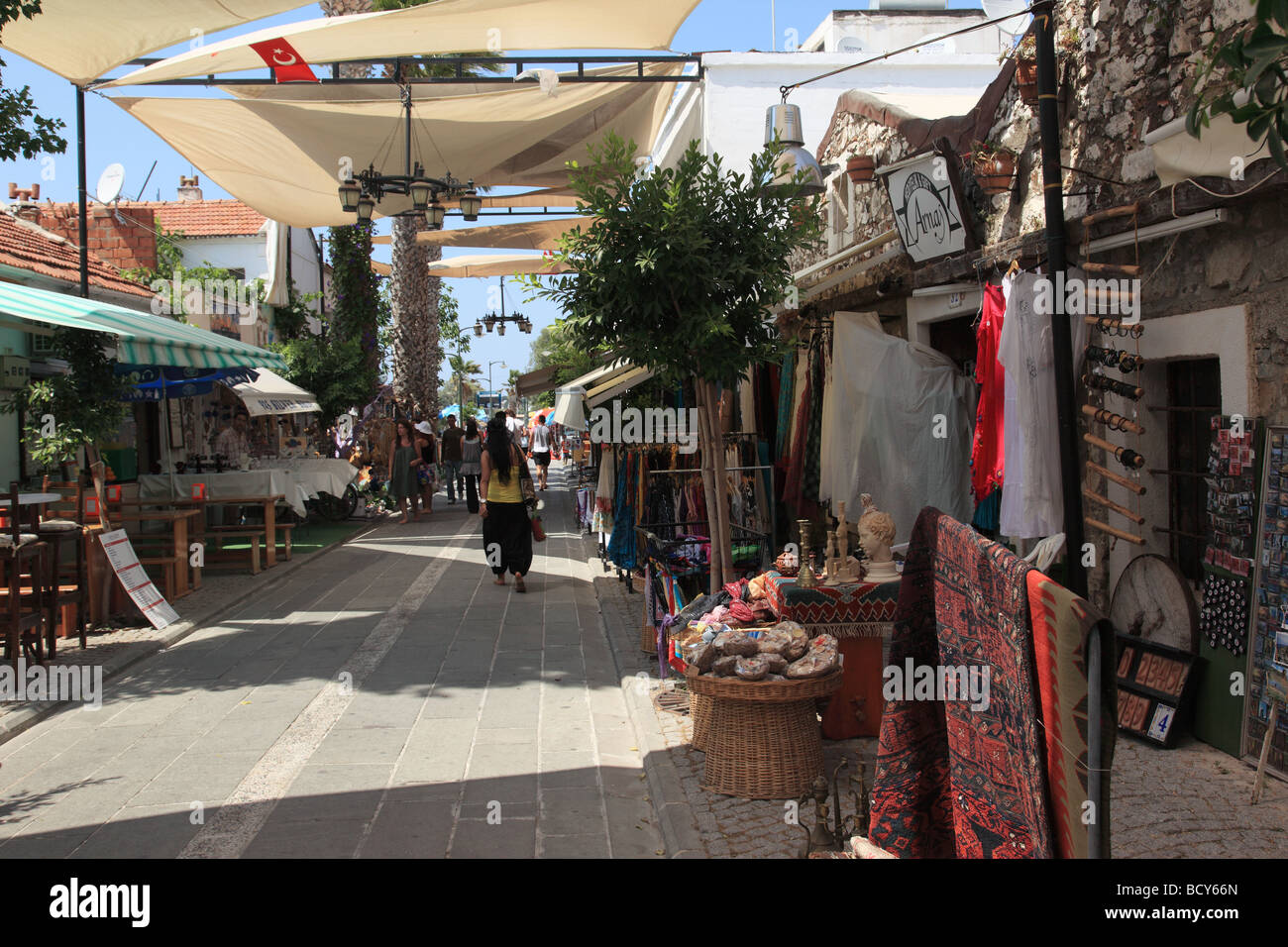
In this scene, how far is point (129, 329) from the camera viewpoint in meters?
8.70

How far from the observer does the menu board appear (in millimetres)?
4406

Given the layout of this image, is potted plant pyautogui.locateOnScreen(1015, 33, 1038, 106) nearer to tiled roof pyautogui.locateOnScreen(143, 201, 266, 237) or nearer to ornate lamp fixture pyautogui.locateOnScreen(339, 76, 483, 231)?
ornate lamp fixture pyautogui.locateOnScreen(339, 76, 483, 231)

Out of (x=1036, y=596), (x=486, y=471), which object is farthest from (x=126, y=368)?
(x=1036, y=596)

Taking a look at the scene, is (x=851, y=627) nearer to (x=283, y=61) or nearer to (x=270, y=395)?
(x=283, y=61)

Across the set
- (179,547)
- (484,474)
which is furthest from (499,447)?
(179,547)

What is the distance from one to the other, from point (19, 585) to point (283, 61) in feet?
16.9

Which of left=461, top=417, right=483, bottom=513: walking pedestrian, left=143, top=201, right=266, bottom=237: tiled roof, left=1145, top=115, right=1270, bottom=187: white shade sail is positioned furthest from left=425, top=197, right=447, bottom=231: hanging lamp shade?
left=143, top=201, right=266, bottom=237: tiled roof

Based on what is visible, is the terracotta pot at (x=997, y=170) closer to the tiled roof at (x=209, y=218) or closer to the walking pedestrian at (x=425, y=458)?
the walking pedestrian at (x=425, y=458)

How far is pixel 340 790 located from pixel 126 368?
8.25 metres

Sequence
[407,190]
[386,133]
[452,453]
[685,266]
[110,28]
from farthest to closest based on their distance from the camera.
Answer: [452,453], [407,190], [386,133], [110,28], [685,266]

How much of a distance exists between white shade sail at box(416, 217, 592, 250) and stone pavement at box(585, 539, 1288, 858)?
13251mm

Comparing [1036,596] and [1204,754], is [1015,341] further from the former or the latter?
[1036,596]

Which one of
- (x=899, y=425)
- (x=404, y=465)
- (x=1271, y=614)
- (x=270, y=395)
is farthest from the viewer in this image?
(x=404, y=465)

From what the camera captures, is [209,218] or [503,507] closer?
[503,507]
